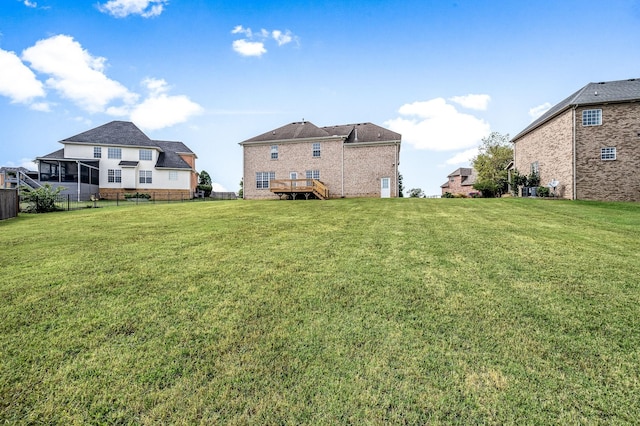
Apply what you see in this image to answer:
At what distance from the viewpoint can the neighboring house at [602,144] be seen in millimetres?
19047

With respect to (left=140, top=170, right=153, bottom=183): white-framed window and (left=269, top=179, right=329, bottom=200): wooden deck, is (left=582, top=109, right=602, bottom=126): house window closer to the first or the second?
(left=269, top=179, right=329, bottom=200): wooden deck

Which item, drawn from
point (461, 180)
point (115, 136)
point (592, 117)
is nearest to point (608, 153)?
point (592, 117)

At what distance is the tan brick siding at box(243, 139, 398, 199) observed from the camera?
27.1m

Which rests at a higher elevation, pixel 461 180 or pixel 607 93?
pixel 607 93

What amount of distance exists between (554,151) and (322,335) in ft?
88.0

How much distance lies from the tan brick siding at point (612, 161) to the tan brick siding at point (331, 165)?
42.9ft

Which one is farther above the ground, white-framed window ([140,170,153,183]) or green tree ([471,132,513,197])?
green tree ([471,132,513,197])

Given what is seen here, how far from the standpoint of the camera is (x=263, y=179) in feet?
96.9

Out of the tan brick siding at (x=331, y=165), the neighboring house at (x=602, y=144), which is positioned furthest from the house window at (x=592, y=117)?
the tan brick siding at (x=331, y=165)

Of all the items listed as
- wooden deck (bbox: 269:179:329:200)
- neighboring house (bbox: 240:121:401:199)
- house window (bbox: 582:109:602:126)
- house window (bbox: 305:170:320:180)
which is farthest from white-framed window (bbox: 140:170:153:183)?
house window (bbox: 582:109:602:126)

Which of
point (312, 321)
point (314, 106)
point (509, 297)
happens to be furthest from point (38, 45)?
point (509, 297)

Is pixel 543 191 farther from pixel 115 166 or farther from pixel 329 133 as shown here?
pixel 115 166

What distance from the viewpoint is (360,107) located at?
1320 inches

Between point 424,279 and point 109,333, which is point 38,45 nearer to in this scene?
point 109,333
